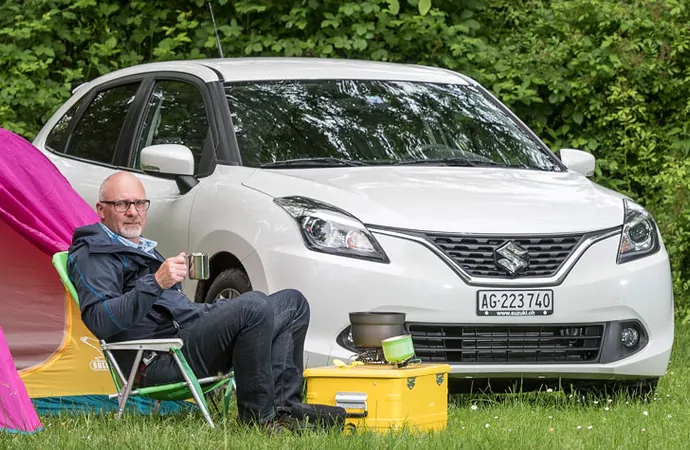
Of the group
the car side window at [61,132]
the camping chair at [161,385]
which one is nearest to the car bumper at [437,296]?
the camping chair at [161,385]

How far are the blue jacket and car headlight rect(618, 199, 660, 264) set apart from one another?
208cm

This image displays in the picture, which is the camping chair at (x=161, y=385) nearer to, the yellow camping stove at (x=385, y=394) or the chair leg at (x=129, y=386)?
the chair leg at (x=129, y=386)

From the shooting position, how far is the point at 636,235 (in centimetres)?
690

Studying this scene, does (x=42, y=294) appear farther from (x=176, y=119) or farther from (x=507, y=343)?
(x=507, y=343)

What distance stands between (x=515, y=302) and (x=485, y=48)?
21.5ft

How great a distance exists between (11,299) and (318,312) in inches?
62.4

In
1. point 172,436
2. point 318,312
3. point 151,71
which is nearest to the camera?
point 172,436

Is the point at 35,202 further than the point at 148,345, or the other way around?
the point at 35,202

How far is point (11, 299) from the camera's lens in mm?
6824

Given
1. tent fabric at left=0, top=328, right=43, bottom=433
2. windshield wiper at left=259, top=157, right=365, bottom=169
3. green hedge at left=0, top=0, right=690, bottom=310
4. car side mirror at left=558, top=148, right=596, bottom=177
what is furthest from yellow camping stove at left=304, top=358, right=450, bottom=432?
green hedge at left=0, top=0, right=690, bottom=310

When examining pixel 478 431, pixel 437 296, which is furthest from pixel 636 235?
pixel 478 431

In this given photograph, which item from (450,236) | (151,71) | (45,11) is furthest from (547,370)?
(45,11)

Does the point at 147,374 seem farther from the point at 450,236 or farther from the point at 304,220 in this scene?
the point at 450,236

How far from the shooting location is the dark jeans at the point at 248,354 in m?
5.58
